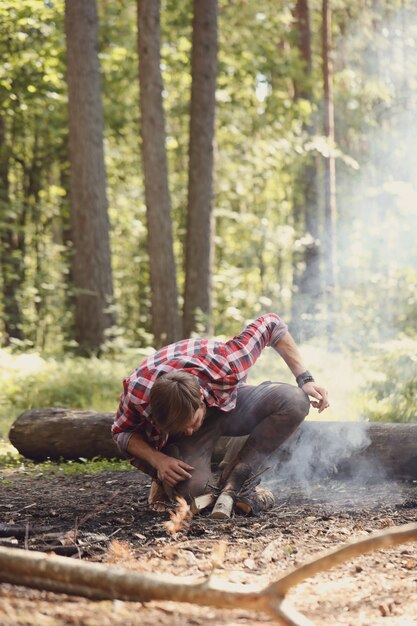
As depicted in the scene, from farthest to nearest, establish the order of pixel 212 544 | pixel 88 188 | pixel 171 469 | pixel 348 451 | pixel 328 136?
1. pixel 328 136
2. pixel 88 188
3. pixel 348 451
4. pixel 171 469
5. pixel 212 544

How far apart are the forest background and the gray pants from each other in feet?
8.32

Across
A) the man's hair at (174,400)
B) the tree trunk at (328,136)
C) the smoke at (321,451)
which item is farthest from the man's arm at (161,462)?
the tree trunk at (328,136)

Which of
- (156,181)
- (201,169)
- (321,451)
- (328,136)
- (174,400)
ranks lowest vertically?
(321,451)

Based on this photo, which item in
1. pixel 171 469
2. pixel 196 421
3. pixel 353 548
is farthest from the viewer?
pixel 171 469

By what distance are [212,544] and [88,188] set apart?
391 inches

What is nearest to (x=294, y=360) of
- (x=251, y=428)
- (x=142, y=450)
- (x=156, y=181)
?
(x=251, y=428)

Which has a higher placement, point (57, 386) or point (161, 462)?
point (161, 462)

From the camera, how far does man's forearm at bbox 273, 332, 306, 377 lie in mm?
5129

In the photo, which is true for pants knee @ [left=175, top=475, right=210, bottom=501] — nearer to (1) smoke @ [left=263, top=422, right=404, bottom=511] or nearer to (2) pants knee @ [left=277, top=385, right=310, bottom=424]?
(2) pants knee @ [left=277, top=385, right=310, bottom=424]

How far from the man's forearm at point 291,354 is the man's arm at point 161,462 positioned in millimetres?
987

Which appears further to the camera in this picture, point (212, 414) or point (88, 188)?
point (88, 188)

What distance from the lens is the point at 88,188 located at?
43.0 ft

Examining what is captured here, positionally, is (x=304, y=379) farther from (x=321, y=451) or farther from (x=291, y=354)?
(x=321, y=451)

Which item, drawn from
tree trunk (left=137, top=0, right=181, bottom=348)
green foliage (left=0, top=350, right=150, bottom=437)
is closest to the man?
green foliage (left=0, top=350, right=150, bottom=437)
